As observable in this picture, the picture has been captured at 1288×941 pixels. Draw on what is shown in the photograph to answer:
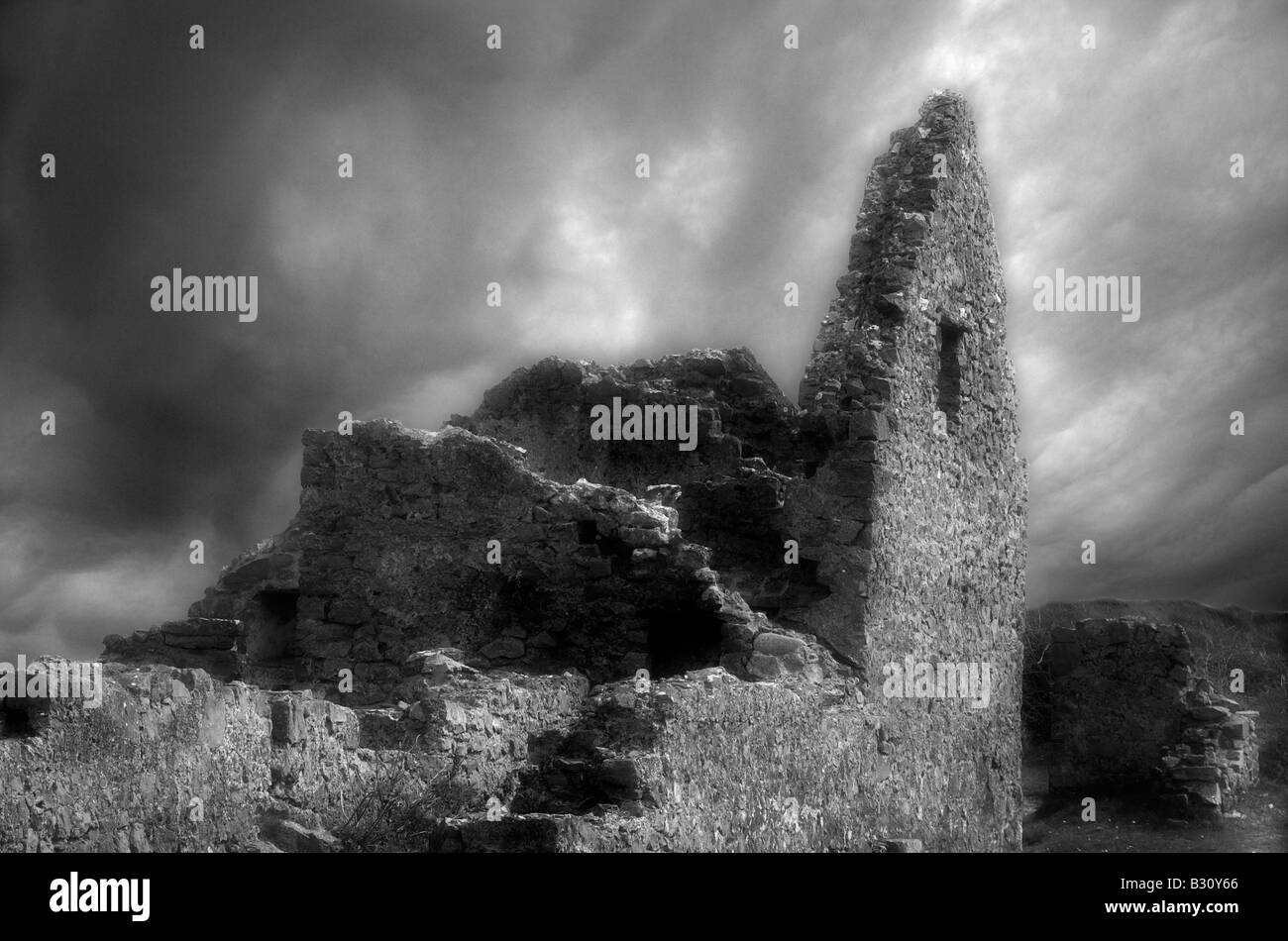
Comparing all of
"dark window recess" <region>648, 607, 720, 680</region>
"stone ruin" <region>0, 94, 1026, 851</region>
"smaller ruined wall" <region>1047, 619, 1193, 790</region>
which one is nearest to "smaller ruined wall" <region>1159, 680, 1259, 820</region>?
"smaller ruined wall" <region>1047, 619, 1193, 790</region>

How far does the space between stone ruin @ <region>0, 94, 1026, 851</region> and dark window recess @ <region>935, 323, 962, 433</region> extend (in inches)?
1.1

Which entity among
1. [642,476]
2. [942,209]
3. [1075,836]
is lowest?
[1075,836]

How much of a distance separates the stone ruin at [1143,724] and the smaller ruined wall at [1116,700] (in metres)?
0.01

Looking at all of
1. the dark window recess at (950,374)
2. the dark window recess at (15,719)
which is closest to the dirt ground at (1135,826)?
the dark window recess at (950,374)

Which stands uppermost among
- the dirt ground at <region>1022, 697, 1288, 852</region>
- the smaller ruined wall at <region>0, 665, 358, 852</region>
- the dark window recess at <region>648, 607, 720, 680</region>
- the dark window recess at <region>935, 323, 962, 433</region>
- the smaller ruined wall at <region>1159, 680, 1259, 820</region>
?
the dark window recess at <region>935, 323, 962, 433</region>

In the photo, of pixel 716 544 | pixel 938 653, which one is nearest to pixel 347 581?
pixel 716 544

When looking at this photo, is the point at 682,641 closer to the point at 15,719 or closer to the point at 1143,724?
the point at 15,719

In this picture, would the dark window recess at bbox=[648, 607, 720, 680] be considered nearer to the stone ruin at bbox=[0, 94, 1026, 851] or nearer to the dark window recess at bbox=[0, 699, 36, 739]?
the stone ruin at bbox=[0, 94, 1026, 851]

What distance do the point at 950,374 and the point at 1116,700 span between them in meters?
7.11

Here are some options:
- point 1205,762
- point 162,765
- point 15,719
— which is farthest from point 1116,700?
point 15,719

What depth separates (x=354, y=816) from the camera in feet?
23.4

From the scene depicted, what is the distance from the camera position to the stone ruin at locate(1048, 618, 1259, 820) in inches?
731

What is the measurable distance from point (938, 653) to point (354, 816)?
748cm

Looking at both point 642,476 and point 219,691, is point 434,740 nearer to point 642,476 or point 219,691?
point 219,691
